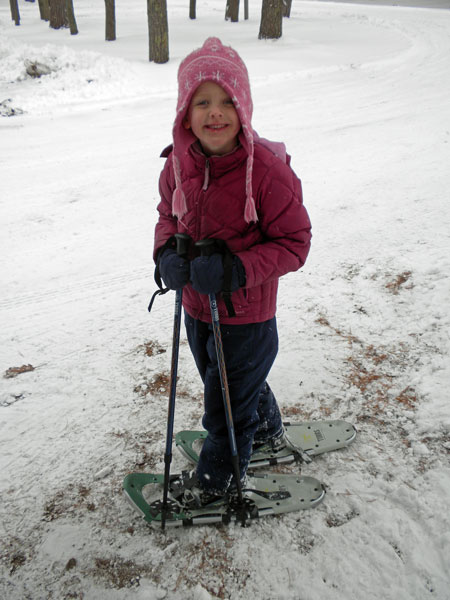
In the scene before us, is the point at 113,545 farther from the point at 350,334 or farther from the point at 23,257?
the point at 23,257

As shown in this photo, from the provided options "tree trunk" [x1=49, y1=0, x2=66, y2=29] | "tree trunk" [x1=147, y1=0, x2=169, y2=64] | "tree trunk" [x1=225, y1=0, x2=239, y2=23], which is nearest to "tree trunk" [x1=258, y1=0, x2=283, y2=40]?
"tree trunk" [x1=147, y1=0, x2=169, y2=64]

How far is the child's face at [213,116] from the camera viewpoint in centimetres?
176

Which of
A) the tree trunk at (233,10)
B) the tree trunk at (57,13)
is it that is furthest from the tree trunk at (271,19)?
the tree trunk at (57,13)

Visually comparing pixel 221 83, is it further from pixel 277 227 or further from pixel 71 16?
pixel 71 16

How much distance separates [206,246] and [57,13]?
24264 mm

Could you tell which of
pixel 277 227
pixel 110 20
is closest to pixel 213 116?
pixel 277 227

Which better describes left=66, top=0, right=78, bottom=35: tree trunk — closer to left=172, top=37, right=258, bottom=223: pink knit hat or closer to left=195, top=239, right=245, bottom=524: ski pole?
left=172, top=37, right=258, bottom=223: pink knit hat

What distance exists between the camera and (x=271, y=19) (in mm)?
16109

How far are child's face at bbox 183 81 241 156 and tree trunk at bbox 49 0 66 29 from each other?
23715 millimetres

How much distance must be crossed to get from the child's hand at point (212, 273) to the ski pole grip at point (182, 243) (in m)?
0.09

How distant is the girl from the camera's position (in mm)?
1784

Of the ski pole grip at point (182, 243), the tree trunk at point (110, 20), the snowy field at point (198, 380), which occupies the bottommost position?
the snowy field at point (198, 380)

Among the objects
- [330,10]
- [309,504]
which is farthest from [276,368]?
[330,10]

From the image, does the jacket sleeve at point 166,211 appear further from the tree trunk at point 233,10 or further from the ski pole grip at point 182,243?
the tree trunk at point 233,10
